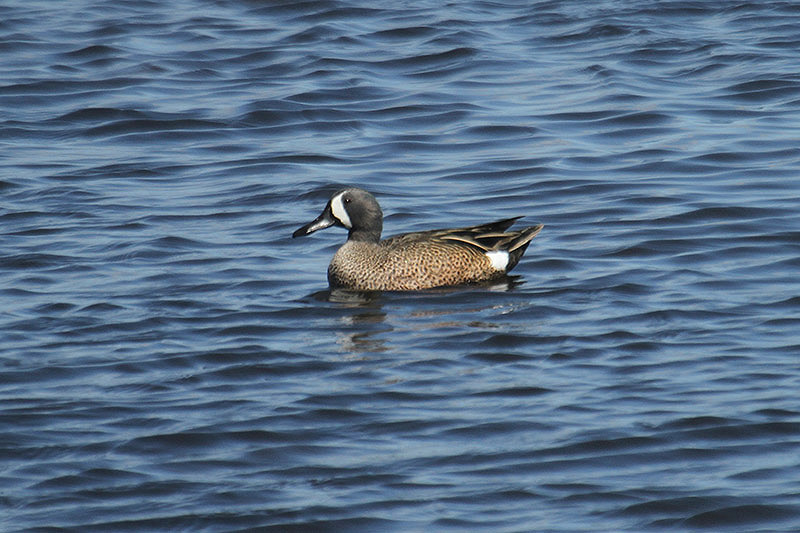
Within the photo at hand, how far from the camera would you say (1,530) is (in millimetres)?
6191

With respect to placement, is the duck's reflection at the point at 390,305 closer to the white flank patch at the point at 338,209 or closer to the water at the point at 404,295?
the water at the point at 404,295

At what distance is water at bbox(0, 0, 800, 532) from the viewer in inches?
261

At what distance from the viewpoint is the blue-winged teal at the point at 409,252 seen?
1012 cm

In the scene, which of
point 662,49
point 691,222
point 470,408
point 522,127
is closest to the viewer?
point 470,408

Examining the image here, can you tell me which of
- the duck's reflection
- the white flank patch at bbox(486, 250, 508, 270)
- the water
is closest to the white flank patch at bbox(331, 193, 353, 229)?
the water

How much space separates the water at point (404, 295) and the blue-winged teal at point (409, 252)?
0.16m

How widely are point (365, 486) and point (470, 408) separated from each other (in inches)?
42.2

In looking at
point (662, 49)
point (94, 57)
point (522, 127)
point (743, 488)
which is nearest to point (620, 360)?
point (743, 488)

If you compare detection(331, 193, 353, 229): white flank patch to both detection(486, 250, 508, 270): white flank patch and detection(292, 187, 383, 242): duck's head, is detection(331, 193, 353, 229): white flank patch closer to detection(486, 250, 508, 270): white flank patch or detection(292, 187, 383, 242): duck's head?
detection(292, 187, 383, 242): duck's head

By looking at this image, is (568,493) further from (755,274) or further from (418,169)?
(418,169)

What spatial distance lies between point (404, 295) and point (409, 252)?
0.94 ft

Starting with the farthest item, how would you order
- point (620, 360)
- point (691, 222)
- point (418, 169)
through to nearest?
point (418, 169) → point (691, 222) → point (620, 360)

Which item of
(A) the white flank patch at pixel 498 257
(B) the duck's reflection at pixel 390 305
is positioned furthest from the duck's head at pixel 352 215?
(A) the white flank patch at pixel 498 257

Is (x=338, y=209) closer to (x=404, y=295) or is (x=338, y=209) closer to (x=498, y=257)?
(x=404, y=295)
